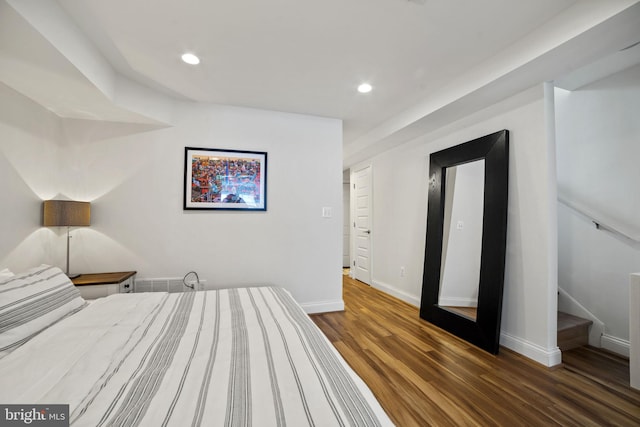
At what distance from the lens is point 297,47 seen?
6.79 feet

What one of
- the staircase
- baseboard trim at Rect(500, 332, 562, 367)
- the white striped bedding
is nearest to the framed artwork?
the white striped bedding

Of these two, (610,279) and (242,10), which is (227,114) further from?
(610,279)

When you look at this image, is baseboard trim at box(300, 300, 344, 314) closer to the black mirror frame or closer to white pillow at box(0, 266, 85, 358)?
the black mirror frame

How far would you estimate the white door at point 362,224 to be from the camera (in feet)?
16.0

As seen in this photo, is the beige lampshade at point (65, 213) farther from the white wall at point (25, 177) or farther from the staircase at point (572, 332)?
the staircase at point (572, 332)

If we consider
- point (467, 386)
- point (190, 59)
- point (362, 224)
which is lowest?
point (467, 386)

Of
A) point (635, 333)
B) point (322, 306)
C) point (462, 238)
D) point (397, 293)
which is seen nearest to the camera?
point (635, 333)

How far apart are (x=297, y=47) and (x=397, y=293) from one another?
133 inches

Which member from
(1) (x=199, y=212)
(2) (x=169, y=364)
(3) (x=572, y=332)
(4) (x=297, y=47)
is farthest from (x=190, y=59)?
(3) (x=572, y=332)

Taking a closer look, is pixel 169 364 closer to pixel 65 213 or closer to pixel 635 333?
pixel 65 213

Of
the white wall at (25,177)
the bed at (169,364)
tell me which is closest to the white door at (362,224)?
the bed at (169,364)

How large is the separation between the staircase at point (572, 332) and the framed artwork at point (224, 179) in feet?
10.2

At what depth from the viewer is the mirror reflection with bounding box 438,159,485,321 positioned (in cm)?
276

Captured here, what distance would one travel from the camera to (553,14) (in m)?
1.75
